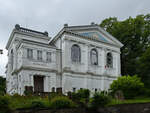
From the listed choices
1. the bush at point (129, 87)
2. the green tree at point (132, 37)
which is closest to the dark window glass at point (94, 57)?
the bush at point (129, 87)

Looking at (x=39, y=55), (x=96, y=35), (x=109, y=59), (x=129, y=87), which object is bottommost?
(x=129, y=87)

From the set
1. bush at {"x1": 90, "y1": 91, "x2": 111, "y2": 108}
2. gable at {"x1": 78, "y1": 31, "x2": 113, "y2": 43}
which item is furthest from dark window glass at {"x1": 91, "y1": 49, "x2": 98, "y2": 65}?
bush at {"x1": 90, "y1": 91, "x2": 111, "y2": 108}

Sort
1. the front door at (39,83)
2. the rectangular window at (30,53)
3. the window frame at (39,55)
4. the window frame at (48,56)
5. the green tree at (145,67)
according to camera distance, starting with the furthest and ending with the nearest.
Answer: the green tree at (145,67)
the window frame at (48,56)
the front door at (39,83)
the window frame at (39,55)
the rectangular window at (30,53)

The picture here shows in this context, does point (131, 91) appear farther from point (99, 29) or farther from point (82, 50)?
point (99, 29)

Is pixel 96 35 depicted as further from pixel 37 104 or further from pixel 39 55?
pixel 37 104

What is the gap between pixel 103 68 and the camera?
37938mm

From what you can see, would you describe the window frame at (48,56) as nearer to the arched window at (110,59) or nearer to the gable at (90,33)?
the gable at (90,33)

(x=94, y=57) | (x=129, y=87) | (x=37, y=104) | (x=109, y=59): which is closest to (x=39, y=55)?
(x=94, y=57)

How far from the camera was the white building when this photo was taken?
30906 millimetres

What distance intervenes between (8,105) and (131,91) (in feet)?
60.8

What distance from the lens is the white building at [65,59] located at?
101 ft

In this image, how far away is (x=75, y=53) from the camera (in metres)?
35.1

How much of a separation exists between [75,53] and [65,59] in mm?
2783

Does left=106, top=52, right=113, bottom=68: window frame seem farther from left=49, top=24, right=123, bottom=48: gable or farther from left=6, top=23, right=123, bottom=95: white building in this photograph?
left=49, top=24, right=123, bottom=48: gable
